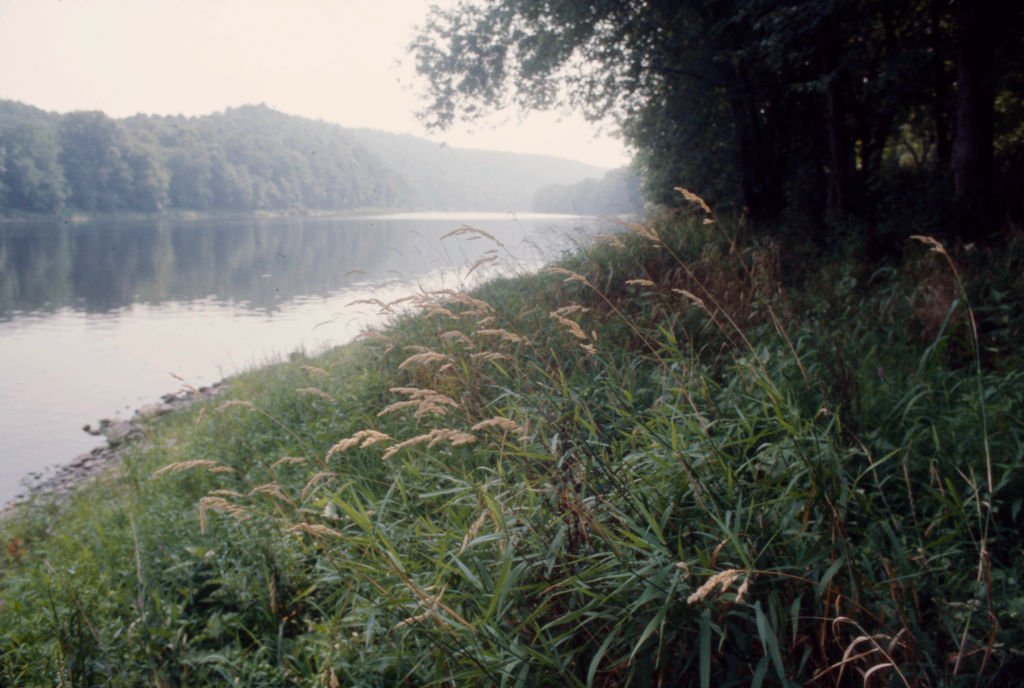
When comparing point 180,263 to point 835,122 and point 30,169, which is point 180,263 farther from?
point 835,122

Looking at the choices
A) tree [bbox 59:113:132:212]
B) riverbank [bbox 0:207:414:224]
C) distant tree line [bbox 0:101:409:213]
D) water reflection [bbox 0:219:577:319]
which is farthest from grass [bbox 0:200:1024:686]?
riverbank [bbox 0:207:414:224]

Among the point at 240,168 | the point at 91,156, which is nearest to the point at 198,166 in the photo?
the point at 240,168

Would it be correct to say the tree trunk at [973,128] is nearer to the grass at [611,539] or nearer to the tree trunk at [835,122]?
the tree trunk at [835,122]

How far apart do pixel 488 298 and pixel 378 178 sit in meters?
27.2

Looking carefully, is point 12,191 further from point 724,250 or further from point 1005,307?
point 1005,307

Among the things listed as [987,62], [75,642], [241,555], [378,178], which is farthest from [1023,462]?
[378,178]

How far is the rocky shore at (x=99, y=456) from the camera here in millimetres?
6957

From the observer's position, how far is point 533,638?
179 centimetres

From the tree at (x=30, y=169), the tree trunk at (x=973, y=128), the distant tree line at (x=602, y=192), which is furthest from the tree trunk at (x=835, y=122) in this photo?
the tree at (x=30, y=169)

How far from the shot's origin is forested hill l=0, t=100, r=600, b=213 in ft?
66.3

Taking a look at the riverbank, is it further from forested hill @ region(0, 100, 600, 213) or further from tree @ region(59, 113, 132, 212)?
tree @ region(59, 113, 132, 212)

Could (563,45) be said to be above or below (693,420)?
above

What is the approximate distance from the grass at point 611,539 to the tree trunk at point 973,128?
2932 millimetres

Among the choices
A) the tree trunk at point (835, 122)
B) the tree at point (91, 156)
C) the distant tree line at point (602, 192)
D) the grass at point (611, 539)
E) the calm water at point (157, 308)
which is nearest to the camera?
the grass at point (611, 539)
